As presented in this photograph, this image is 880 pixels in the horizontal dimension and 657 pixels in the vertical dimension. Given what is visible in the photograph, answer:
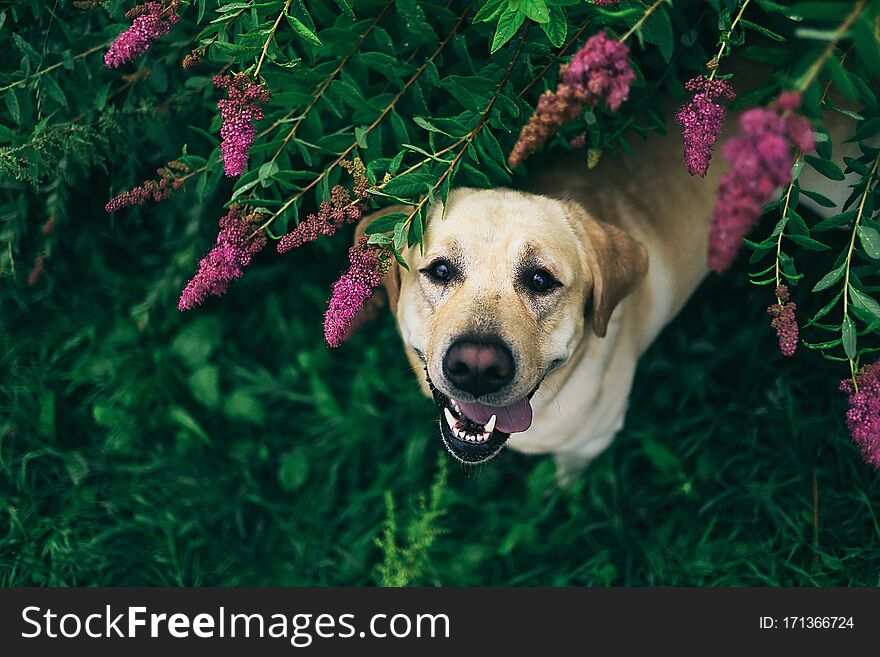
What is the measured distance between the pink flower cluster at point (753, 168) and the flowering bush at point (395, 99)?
22cm

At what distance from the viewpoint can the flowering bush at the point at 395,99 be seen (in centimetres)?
181

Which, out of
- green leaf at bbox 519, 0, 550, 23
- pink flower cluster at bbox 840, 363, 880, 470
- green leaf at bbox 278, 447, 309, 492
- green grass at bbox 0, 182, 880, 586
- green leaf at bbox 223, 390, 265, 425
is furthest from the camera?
green leaf at bbox 223, 390, 265, 425

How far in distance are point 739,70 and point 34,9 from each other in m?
2.49

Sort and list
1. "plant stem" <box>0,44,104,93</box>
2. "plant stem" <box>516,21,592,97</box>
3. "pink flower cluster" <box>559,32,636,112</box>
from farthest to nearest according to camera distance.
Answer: "plant stem" <box>0,44,104,93</box> < "plant stem" <box>516,21,592,97</box> < "pink flower cluster" <box>559,32,636,112</box>

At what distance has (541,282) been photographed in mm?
2236

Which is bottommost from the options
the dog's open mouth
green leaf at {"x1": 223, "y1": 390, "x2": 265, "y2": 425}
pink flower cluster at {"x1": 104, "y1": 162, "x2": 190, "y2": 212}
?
green leaf at {"x1": 223, "y1": 390, "x2": 265, "y2": 425}

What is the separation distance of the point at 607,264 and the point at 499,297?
483mm

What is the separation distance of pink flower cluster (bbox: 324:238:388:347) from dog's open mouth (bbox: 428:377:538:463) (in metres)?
0.51

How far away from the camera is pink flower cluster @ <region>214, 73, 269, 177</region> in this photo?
1.81 metres

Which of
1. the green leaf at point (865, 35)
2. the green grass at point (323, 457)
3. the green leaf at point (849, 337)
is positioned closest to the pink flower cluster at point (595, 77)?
the green leaf at point (865, 35)

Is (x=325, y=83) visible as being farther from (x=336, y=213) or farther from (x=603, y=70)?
(x=603, y=70)

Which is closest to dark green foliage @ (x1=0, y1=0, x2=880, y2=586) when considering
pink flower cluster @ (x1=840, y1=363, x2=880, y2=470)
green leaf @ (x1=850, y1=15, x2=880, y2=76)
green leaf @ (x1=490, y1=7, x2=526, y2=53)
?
green leaf @ (x1=490, y1=7, x2=526, y2=53)

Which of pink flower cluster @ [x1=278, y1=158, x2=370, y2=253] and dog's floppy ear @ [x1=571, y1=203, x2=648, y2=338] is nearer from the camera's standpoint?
pink flower cluster @ [x1=278, y1=158, x2=370, y2=253]

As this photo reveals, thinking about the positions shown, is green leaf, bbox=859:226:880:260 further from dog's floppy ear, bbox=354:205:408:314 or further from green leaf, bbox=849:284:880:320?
dog's floppy ear, bbox=354:205:408:314
